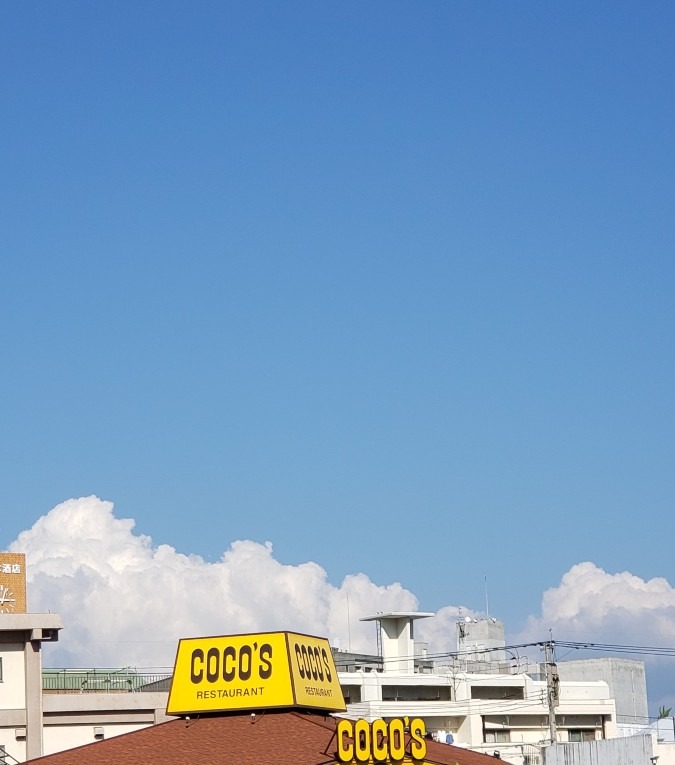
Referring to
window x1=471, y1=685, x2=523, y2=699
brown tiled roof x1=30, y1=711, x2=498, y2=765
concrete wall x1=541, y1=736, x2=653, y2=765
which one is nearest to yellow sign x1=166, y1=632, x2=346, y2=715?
brown tiled roof x1=30, y1=711, x2=498, y2=765

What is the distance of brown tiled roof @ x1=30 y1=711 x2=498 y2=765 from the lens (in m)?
49.9

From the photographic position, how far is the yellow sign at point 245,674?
178ft

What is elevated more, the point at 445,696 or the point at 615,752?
the point at 445,696

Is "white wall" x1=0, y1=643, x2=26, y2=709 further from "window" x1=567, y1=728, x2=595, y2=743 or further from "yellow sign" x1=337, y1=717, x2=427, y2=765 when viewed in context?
"window" x1=567, y1=728, x2=595, y2=743

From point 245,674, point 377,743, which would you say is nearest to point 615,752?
point 245,674

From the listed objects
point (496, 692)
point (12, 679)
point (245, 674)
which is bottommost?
point (245, 674)

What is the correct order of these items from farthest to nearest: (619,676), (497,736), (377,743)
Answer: (619,676) < (497,736) < (377,743)

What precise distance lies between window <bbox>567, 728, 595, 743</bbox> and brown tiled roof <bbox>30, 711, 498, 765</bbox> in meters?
69.8

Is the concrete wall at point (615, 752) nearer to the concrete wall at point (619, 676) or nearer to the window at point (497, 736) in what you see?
the window at point (497, 736)

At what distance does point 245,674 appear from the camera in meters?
54.7

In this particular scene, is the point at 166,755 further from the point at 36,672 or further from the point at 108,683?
the point at 108,683

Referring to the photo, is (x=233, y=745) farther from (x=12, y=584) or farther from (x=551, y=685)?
(x=551, y=685)

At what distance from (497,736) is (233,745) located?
7306 cm

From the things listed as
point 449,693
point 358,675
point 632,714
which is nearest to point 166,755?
point 358,675
